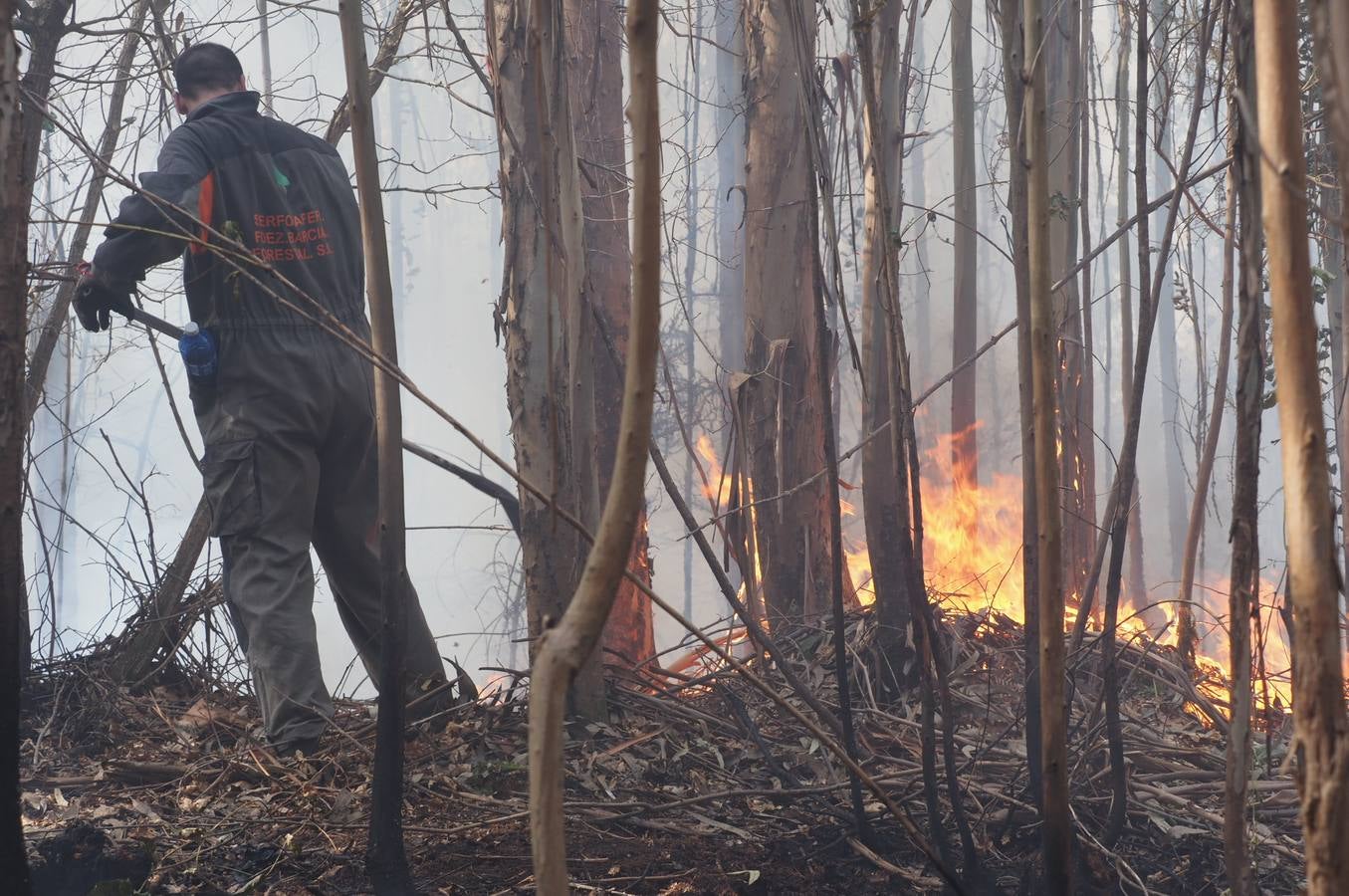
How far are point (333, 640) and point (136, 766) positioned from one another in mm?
21659

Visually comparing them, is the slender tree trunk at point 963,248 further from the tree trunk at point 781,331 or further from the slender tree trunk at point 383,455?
the slender tree trunk at point 383,455

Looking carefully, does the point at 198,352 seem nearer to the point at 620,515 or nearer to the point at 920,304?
the point at 620,515

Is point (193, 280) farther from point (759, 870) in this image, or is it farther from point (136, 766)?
point (759, 870)

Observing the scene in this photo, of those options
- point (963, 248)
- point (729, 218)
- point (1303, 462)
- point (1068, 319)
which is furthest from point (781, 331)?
point (729, 218)

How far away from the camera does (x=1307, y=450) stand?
3.35 feet

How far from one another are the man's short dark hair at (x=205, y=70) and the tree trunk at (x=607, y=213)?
7.21 feet

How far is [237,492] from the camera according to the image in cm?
296

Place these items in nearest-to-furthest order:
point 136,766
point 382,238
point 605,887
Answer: point 382,238
point 605,887
point 136,766

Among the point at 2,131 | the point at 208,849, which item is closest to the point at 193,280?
the point at 2,131

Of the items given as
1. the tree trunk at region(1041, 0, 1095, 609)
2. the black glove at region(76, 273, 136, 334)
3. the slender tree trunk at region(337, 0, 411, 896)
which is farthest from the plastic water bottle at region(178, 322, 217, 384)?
the tree trunk at region(1041, 0, 1095, 609)

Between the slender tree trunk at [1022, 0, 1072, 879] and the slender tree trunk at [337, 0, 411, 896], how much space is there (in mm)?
1140

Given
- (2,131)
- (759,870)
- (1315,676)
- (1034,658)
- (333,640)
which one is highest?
(2,131)

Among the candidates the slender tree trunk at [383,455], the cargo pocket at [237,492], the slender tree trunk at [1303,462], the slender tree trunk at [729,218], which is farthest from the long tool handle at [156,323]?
the slender tree trunk at [729,218]

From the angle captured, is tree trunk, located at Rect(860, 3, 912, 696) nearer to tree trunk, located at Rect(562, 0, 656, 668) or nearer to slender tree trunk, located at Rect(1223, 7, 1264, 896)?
slender tree trunk, located at Rect(1223, 7, 1264, 896)
